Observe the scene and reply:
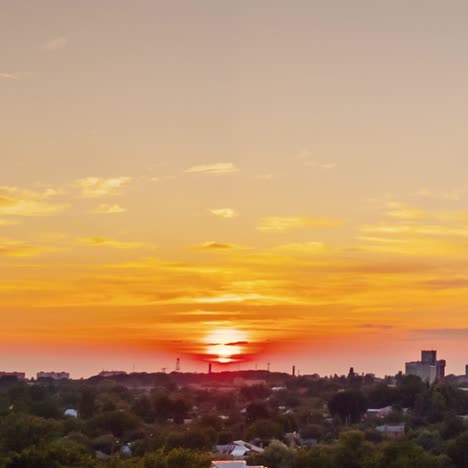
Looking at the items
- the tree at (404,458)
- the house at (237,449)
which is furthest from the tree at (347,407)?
the tree at (404,458)

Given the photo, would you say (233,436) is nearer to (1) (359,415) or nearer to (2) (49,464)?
(1) (359,415)

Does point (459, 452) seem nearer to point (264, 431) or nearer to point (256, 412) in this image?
point (264, 431)

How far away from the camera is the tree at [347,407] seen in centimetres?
11700

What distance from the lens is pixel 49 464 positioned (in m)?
46.3

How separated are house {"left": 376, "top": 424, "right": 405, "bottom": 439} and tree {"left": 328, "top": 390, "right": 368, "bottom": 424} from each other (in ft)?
30.5

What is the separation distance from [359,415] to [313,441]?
2170 centimetres

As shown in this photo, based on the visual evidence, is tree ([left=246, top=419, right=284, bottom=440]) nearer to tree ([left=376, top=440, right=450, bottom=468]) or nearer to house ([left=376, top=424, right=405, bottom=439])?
house ([left=376, top=424, right=405, bottom=439])

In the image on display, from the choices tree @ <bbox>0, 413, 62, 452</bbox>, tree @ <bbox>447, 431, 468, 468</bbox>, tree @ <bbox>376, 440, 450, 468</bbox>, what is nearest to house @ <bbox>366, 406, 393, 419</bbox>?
tree @ <bbox>447, 431, 468, 468</bbox>

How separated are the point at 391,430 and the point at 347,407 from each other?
583 inches

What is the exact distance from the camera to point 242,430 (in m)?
103

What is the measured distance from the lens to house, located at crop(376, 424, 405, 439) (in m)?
97.8

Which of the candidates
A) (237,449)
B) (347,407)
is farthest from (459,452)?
(347,407)

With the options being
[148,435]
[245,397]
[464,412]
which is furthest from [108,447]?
[245,397]

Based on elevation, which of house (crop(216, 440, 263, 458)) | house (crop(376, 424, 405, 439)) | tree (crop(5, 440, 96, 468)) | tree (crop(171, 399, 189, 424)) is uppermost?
tree (crop(171, 399, 189, 424))
